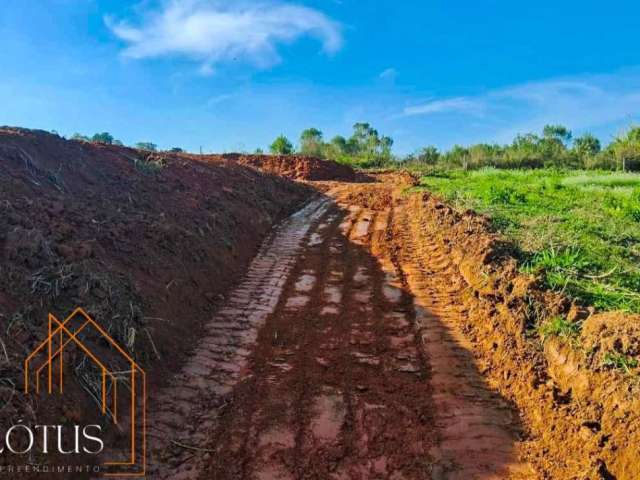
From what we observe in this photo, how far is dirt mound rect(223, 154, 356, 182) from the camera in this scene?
24.2 metres

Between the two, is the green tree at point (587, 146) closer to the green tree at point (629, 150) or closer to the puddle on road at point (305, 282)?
the green tree at point (629, 150)

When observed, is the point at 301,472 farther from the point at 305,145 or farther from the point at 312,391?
the point at 305,145

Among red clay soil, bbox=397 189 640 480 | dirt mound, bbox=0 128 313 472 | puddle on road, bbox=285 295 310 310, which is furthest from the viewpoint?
puddle on road, bbox=285 295 310 310

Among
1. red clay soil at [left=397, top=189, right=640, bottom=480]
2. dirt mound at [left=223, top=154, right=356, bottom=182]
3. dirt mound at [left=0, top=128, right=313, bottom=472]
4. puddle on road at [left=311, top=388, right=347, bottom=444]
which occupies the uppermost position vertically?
dirt mound at [left=223, top=154, right=356, bottom=182]

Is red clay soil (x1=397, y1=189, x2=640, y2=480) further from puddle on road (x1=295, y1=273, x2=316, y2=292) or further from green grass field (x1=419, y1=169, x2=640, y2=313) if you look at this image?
puddle on road (x1=295, y1=273, x2=316, y2=292)

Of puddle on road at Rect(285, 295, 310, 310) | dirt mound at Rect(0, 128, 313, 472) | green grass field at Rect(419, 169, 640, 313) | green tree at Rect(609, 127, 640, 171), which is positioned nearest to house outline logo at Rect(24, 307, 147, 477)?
dirt mound at Rect(0, 128, 313, 472)

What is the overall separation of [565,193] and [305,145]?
30175 mm

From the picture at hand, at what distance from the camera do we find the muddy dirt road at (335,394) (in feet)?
12.0

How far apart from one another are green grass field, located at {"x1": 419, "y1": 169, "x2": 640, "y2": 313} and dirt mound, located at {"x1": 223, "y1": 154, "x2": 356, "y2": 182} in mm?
10935

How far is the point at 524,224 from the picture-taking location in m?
8.81

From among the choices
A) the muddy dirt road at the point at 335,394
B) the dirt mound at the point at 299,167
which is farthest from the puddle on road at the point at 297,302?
the dirt mound at the point at 299,167

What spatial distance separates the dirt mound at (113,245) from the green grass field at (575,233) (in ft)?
14.5

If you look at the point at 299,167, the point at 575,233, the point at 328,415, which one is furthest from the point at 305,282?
the point at 299,167

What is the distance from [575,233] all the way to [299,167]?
1802cm
